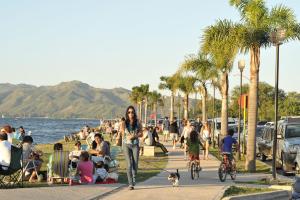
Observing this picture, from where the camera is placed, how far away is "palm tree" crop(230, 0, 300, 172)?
74.1ft

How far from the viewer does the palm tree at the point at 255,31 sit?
22.6 metres

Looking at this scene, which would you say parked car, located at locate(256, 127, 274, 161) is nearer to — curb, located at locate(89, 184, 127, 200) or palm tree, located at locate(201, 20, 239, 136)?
palm tree, located at locate(201, 20, 239, 136)

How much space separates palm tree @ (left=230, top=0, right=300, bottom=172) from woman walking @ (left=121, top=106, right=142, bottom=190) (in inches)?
323

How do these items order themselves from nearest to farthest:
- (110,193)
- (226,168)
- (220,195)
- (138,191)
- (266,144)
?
(220,195) → (110,193) → (138,191) → (226,168) → (266,144)

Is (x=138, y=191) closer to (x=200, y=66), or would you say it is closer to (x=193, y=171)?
(x=193, y=171)

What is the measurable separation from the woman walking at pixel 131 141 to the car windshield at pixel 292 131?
11025 mm

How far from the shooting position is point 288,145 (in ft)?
75.3

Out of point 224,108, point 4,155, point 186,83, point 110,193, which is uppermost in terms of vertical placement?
point 186,83

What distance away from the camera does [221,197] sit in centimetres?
1402

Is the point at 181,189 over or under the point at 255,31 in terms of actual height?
under

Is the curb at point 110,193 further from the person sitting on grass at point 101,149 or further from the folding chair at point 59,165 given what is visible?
the person sitting on grass at point 101,149

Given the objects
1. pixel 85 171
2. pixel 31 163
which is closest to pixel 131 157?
pixel 85 171

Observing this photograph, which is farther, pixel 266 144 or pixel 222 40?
pixel 266 144

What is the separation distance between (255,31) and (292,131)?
186 inches
